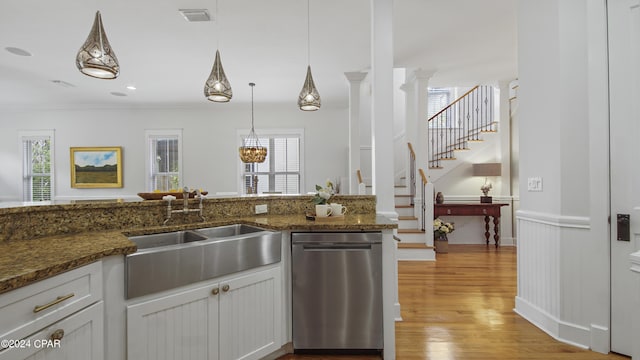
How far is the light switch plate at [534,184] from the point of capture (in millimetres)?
2367

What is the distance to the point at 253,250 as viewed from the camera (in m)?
1.75

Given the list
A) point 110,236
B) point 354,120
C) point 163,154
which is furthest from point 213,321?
point 163,154

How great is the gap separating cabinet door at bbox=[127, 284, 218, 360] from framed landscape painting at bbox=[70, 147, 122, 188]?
20.8 ft

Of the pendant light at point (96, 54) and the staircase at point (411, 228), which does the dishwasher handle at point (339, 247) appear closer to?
the pendant light at point (96, 54)

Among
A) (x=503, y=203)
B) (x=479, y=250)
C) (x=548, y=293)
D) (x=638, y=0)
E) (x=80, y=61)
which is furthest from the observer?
(x=503, y=203)

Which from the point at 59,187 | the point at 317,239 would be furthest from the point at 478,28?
the point at 59,187

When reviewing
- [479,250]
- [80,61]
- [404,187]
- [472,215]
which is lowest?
[479,250]

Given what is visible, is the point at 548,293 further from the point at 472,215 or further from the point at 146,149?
the point at 146,149

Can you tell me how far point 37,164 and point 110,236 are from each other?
7.19m

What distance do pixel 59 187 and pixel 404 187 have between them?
766 centimetres

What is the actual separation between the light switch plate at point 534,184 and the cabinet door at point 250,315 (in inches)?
88.1

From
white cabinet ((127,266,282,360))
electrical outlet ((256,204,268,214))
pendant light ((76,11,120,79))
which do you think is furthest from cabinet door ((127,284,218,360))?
pendant light ((76,11,120,79))

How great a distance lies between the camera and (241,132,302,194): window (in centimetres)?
676

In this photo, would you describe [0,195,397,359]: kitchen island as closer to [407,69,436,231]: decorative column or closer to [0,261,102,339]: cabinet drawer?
[0,261,102,339]: cabinet drawer
